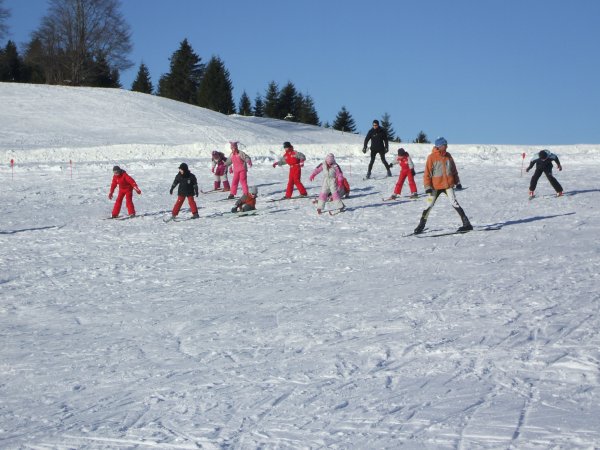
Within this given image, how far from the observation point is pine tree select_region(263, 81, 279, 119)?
230 feet

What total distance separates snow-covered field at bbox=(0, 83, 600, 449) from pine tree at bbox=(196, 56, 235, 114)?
48547 mm

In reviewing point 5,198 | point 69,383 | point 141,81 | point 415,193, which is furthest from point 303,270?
point 141,81

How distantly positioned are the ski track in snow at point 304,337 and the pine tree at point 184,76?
2245 inches

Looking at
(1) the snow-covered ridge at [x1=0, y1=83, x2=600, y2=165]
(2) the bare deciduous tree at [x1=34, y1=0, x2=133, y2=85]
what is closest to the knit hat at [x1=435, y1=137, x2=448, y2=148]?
(1) the snow-covered ridge at [x1=0, y1=83, x2=600, y2=165]

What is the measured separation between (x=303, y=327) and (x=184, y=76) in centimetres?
6530

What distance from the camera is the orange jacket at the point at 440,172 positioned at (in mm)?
12555

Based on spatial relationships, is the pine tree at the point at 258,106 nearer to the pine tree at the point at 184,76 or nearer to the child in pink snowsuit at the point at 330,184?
the pine tree at the point at 184,76

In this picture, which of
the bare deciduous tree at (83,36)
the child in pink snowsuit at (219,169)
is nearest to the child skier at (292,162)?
the child in pink snowsuit at (219,169)

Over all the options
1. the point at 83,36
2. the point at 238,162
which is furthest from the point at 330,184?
the point at 83,36

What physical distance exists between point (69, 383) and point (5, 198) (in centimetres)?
1544

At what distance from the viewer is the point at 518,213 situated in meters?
15.8

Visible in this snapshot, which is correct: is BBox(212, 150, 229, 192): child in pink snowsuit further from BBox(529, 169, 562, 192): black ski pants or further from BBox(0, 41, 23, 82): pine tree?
BBox(0, 41, 23, 82): pine tree

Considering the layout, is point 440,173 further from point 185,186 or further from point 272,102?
point 272,102

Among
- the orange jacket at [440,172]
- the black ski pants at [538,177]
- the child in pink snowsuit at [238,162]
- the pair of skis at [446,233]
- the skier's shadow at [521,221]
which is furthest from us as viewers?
the child in pink snowsuit at [238,162]
